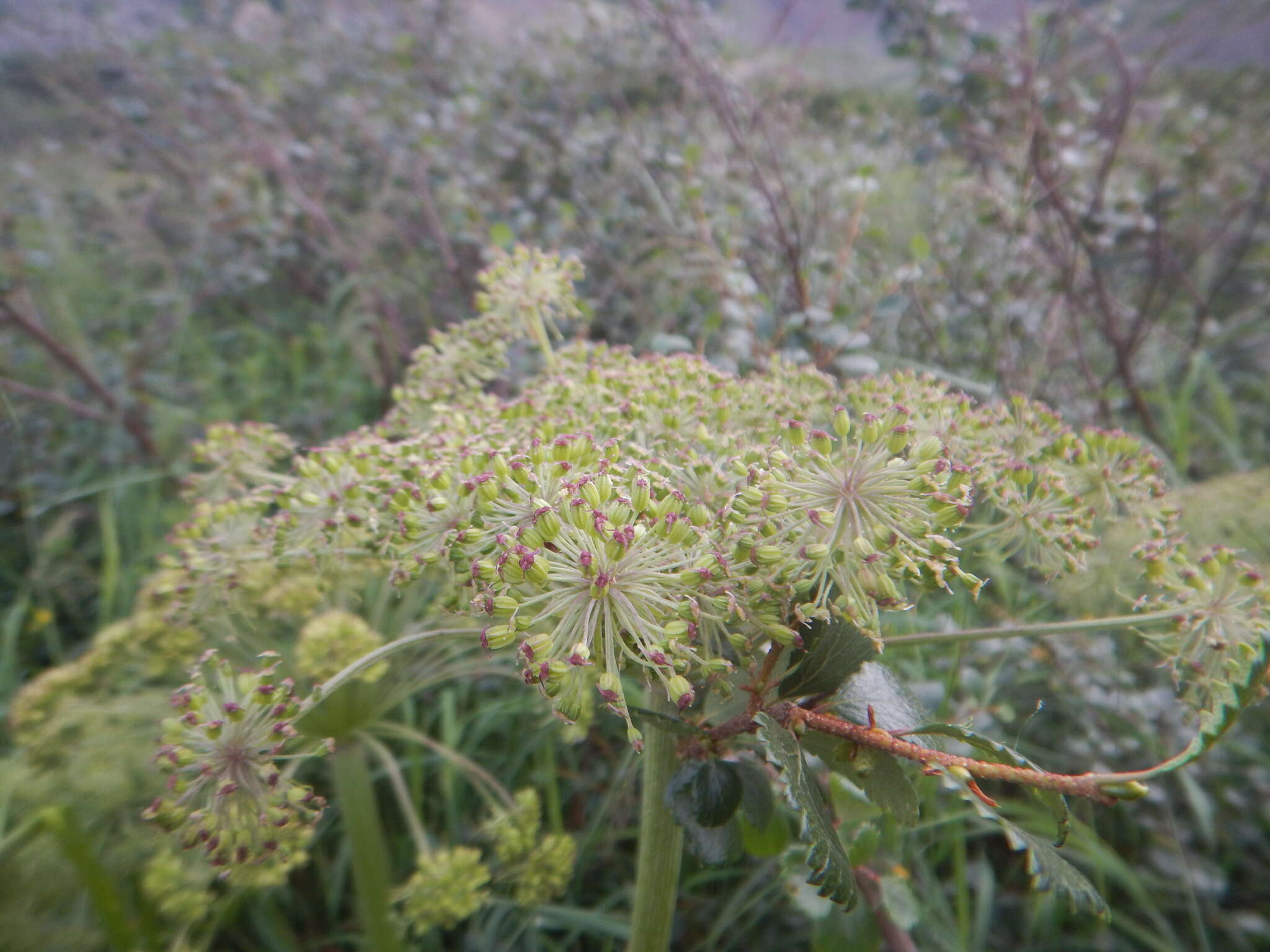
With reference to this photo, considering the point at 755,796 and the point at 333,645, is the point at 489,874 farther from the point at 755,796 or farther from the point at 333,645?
the point at 755,796

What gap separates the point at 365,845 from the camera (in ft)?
3.91

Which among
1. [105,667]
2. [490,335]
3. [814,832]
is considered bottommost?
[105,667]

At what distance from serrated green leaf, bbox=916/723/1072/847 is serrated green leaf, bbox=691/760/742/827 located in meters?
0.20

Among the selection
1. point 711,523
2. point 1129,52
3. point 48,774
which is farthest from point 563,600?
→ point 1129,52

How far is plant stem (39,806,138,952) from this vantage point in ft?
3.36

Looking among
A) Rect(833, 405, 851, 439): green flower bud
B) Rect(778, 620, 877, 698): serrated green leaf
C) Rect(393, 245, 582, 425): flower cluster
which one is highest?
Rect(393, 245, 582, 425): flower cluster

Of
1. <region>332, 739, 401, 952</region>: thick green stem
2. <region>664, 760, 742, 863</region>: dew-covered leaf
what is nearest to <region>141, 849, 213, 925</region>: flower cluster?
<region>332, 739, 401, 952</region>: thick green stem

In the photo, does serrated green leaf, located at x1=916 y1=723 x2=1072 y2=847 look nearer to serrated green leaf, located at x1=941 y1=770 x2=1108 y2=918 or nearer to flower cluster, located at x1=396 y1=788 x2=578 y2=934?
serrated green leaf, located at x1=941 y1=770 x2=1108 y2=918

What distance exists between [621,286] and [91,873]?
191cm

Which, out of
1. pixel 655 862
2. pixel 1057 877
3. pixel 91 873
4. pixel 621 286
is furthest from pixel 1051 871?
pixel 621 286

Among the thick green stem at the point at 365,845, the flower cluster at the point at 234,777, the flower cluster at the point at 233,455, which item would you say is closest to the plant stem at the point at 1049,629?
the flower cluster at the point at 234,777

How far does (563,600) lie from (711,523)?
150mm

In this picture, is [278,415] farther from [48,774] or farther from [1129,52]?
[1129,52]

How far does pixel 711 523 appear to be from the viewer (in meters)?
0.61
